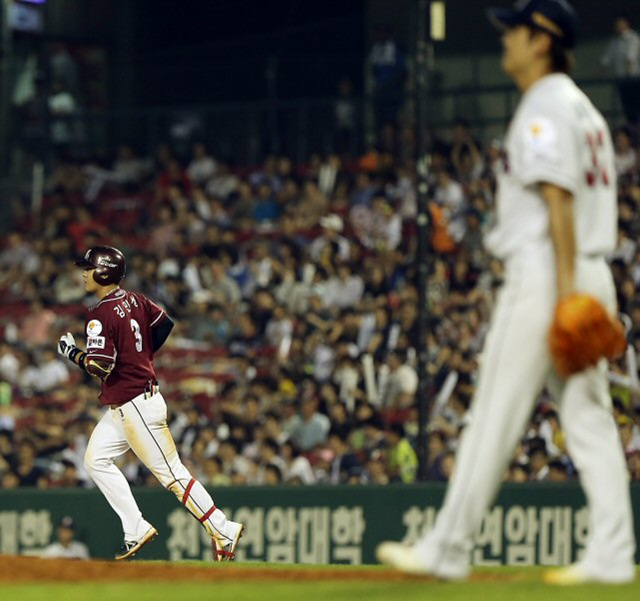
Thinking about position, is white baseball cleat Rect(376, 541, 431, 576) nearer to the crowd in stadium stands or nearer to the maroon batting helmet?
the maroon batting helmet

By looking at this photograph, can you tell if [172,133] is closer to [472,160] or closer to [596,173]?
[472,160]

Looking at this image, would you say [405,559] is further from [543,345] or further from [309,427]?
[309,427]

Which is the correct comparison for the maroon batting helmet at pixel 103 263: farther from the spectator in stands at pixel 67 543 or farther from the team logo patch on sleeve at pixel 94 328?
the spectator in stands at pixel 67 543

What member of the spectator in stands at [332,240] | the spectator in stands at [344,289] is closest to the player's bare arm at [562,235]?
the spectator in stands at [344,289]

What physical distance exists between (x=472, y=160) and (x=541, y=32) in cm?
1409

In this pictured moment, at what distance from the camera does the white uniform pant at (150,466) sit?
1030 cm

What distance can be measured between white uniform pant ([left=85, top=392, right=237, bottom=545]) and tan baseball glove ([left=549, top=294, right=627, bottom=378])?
484cm

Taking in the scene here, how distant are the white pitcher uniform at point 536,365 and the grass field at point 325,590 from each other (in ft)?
0.62

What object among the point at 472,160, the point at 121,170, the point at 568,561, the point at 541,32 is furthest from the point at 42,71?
the point at 541,32

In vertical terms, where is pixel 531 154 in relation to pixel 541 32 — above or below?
below

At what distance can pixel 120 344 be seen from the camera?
10312 millimetres

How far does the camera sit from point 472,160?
66.0 ft

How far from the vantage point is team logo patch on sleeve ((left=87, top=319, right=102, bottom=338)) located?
10.2 meters

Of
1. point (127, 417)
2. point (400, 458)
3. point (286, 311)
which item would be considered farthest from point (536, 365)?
point (286, 311)
